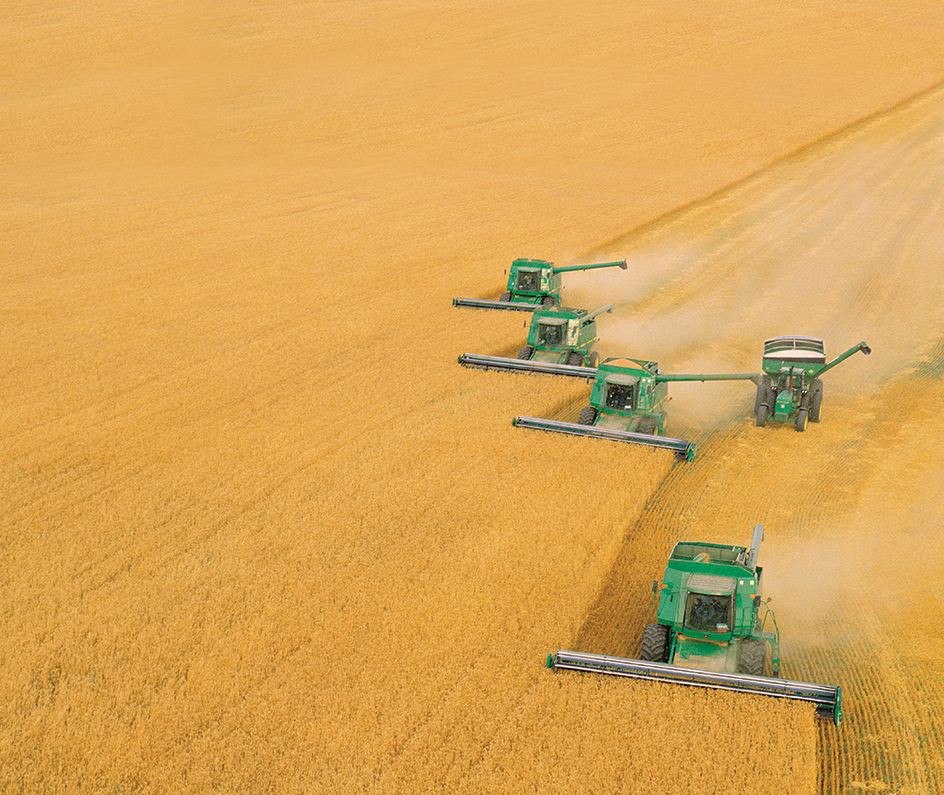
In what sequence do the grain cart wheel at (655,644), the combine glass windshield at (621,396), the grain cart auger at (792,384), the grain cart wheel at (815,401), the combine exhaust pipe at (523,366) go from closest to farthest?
the grain cart wheel at (655,644) < the combine glass windshield at (621,396) < the grain cart auger at (792,384) < the grain cart wheel at (815,401) < the combine exhaust pipe at (523,366)

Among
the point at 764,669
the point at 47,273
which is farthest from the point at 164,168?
the point at 764,669

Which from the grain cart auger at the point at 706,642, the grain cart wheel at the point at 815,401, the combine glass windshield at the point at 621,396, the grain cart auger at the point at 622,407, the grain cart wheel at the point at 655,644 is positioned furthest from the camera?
the grain cart wheel at the point at 815,401

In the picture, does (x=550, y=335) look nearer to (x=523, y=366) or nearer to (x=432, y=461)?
(x=523, y=366)

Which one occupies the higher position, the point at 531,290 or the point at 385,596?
the point at 531,290

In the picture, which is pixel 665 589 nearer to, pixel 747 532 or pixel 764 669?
pixel 764 669

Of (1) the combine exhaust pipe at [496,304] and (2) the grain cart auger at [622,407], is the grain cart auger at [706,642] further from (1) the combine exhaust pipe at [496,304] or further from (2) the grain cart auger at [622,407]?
(1) the combine exhaust pipe at [496,304]

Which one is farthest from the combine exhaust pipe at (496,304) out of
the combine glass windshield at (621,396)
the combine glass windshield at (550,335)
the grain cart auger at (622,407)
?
the combine glass windshield at (621,396)
